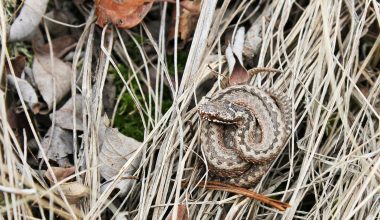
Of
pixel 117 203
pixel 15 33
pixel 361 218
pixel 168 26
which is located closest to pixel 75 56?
pixel 15 33

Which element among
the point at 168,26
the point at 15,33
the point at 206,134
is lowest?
the point at 206,134

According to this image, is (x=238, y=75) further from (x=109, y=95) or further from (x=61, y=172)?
(x=61, y=172)

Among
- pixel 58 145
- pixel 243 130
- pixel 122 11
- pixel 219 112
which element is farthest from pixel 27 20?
pixel 243 130

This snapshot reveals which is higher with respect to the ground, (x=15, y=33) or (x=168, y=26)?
(x=168, y=26)

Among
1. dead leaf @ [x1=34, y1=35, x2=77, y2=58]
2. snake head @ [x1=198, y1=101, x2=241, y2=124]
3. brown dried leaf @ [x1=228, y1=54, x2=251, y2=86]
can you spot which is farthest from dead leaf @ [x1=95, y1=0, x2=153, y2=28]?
snake head @ [x1=198, y1=101, x2=241, y2=124]

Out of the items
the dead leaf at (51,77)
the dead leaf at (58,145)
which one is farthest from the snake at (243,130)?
the dead leaf at (51,77)

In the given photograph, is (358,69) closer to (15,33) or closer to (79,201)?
(79,201)
